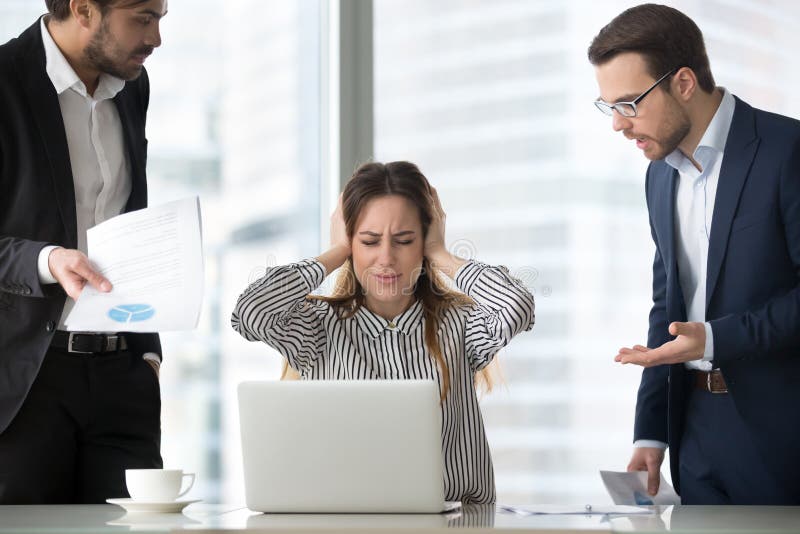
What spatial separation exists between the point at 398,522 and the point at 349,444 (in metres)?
0.18

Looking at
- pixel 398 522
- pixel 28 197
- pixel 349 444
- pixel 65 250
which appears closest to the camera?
pixel 398 522

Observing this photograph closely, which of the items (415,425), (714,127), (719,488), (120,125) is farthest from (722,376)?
(120,125)

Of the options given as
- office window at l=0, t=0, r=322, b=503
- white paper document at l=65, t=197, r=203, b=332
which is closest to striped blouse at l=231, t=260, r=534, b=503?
white paper document at l=65, t=197, r=203, b=332

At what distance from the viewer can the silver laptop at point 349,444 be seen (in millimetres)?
1670

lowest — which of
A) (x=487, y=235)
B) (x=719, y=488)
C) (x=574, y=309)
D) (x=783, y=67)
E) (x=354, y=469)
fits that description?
(x=719, y=488)

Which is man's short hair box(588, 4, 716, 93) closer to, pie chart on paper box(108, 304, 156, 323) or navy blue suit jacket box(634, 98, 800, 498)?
navy blue suit jacket box(634, 98, 800, 498)

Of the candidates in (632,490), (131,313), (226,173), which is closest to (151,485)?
(131,313)

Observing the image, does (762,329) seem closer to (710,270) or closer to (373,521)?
(710,270)

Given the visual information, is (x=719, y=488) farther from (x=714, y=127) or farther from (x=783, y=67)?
(x=783, y=67)

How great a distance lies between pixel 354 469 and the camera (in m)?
1.67

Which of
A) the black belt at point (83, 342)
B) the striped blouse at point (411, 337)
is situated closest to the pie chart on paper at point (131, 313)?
the black belt at point (83, 342)

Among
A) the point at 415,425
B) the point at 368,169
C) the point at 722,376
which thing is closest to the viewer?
the point at 415,425

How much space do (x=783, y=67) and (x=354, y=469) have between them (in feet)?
8.84

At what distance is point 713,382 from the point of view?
2350 mm
